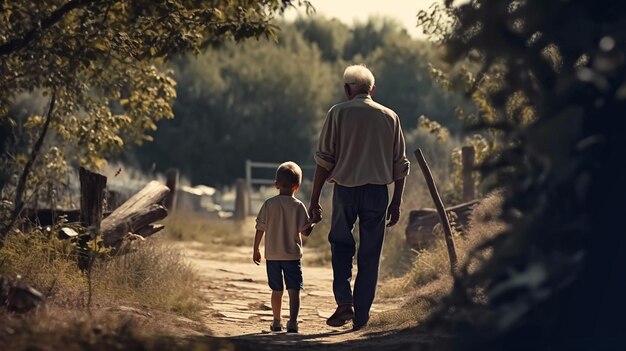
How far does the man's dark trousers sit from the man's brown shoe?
38 mm

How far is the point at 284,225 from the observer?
10.2 m

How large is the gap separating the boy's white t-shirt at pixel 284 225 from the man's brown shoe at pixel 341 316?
540 mm

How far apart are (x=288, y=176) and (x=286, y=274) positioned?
30.0 inches

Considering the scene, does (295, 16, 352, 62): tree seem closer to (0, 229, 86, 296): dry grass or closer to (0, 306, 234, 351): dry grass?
(0, 229, 86, 296): dry grass

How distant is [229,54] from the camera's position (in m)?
49.8

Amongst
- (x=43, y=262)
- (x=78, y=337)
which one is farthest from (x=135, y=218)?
(x=78, y=337)

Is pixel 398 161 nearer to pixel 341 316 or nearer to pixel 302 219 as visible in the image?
pixel 302 219

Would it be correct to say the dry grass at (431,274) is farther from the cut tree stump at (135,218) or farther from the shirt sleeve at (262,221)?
the cut tree stump at (135,218)

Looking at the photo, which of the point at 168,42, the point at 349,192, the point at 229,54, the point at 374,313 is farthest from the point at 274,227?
the point at 229,54

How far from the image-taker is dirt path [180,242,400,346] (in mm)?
9781

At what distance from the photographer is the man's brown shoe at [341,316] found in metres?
9.95

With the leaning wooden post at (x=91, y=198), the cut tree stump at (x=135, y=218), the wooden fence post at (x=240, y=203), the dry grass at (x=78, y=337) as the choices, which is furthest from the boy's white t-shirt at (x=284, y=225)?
the wooden fence post at (x=240, y=203)

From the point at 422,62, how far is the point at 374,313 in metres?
38.9

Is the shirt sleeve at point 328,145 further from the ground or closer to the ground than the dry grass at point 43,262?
further from the ground
